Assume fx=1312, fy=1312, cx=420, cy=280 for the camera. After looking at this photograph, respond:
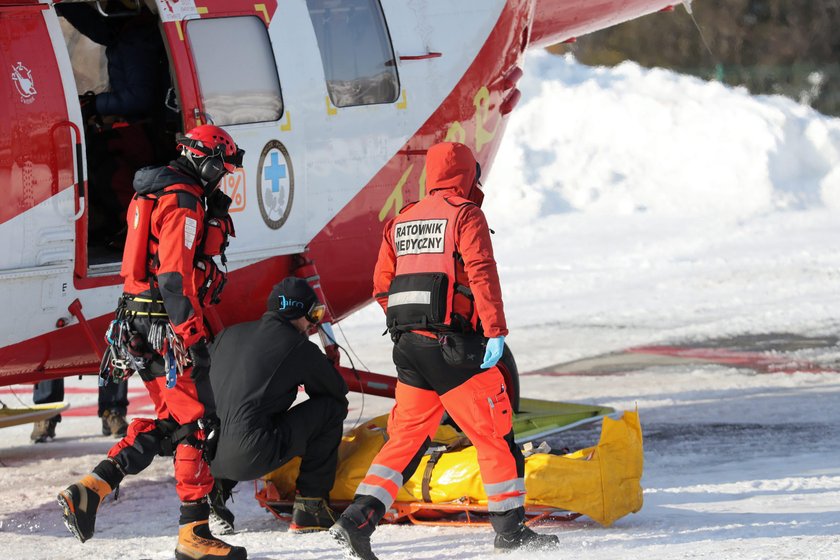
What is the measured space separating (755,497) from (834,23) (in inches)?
1166

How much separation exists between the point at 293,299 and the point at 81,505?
4.88 ft

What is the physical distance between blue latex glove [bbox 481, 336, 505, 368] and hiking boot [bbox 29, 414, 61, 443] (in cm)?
493

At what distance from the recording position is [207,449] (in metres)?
6.20

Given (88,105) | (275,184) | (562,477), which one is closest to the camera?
(562,477)

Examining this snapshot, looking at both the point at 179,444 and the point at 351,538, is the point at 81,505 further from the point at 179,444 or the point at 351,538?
the point at 351,538

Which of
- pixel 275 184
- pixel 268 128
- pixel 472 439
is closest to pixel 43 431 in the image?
pixel 275 184

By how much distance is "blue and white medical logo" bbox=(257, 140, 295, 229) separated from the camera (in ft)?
25.1

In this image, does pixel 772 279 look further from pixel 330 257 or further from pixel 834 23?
pixel 834 23

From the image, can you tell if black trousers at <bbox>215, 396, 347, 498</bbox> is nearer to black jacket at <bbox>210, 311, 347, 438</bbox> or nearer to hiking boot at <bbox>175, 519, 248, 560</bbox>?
black jacket at <bbox>210, 311, 347, 438</bbox>

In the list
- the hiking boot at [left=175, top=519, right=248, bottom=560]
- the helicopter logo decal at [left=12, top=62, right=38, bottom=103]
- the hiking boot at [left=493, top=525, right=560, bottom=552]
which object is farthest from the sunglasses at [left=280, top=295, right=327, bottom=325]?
the helicopter logo decal at [left=12, top=62, right=38, bottom=103]

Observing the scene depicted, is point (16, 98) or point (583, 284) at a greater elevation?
point (16, 98)

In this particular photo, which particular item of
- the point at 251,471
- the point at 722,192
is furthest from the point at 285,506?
the point at 722,192

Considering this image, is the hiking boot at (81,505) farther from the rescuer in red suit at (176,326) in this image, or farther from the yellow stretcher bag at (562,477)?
the yellow stretcher bag at (562,477)

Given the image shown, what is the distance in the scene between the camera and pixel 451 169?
6234mm
